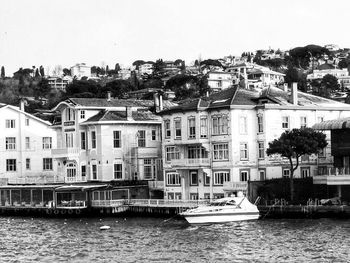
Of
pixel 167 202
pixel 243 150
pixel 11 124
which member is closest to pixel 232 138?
pixel 243 150

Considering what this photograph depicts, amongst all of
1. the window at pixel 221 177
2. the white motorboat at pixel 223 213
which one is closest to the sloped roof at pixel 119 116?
the window at pixel 221 177

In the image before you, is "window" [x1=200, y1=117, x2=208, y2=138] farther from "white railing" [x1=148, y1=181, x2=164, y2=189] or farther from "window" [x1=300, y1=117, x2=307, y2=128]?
"window" [x1=300, y1=117, x2=307, y2=128]

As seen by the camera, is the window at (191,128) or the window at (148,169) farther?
the window at (148,169)

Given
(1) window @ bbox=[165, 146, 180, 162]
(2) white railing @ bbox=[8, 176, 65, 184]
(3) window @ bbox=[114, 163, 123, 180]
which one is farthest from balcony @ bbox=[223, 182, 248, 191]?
(2) white railing @ bbox=[8, 176, 65, 184]

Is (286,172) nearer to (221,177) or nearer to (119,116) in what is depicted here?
(221,177)

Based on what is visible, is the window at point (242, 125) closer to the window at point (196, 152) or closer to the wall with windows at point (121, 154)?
the window at point (196, 152)

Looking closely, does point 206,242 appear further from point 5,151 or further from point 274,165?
point 5,151
